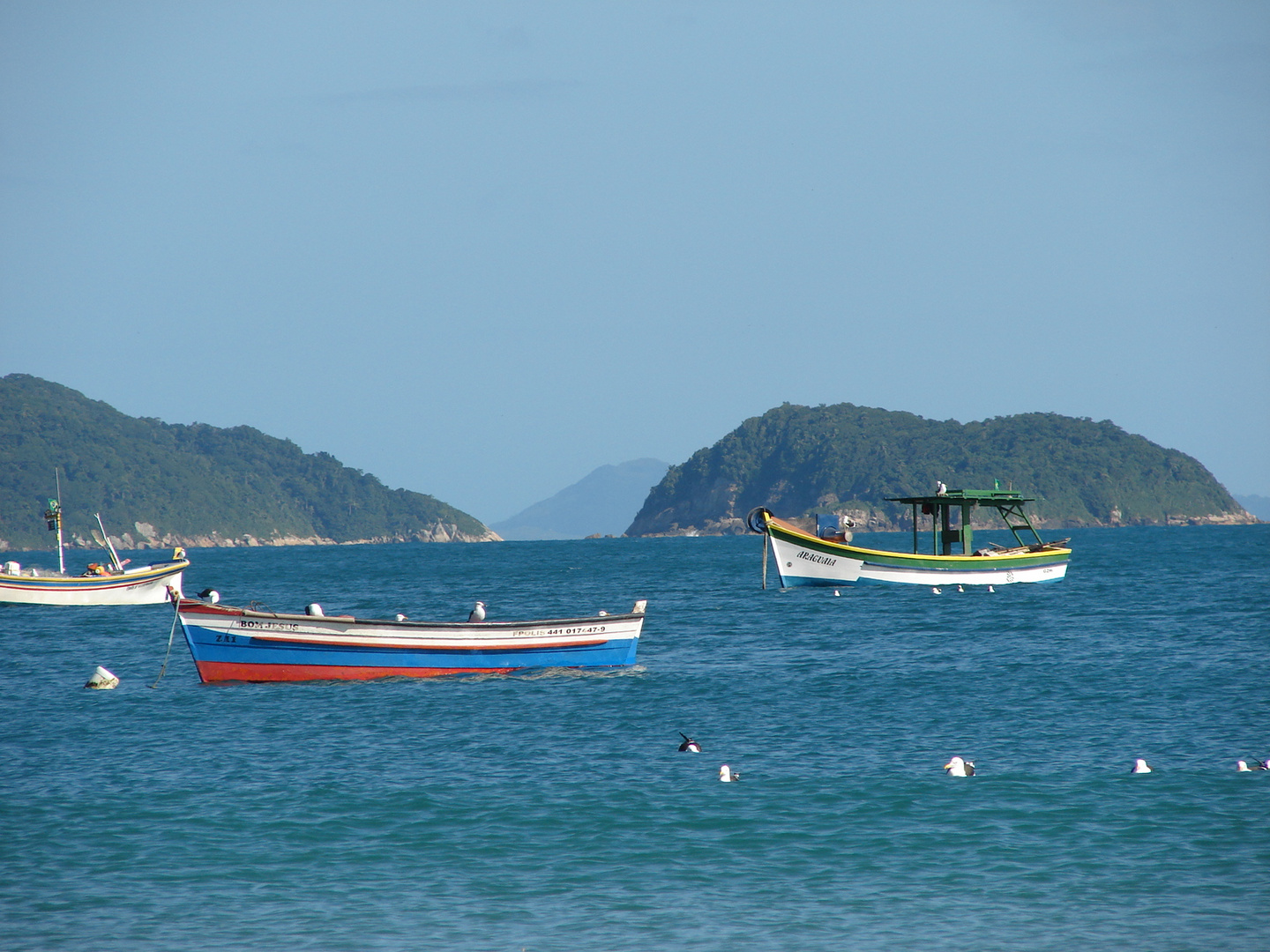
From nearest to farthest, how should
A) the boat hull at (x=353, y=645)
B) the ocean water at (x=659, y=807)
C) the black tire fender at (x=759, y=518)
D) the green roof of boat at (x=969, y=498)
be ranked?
the ocean water at (x=659, y=807) < the boat hull at (x=353, y=645) < the black tire fender at (x=759, y=518) < the green roof of boat at (x=969, y=498)

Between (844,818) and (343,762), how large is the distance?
9274 mm

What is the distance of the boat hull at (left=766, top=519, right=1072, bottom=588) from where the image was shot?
60.0 metres

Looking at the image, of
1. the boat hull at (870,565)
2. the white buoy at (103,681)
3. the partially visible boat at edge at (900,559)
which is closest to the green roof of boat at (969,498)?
the partially visible boat at edge at (900,559)

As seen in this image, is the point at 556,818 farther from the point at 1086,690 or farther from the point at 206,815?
the point at 1086,690

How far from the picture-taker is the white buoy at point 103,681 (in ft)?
107

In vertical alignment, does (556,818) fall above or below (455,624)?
below

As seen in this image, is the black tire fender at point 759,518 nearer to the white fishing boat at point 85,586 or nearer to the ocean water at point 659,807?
the ocean water at point 659,807

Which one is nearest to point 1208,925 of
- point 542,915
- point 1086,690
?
point 542,915

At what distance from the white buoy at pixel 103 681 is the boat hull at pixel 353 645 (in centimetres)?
259

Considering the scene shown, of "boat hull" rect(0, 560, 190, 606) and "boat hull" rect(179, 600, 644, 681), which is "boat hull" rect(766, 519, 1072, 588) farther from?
"boat hull" rect(0, 560, 190, 606)

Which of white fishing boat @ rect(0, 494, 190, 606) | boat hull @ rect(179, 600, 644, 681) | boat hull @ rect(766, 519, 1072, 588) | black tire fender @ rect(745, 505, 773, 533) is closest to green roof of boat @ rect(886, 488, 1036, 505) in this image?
boat hull @ rect(766, 519, 1072, 588)

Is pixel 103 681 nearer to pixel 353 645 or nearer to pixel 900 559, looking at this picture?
pixel 353 645

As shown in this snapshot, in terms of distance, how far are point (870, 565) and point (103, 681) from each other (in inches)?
1476

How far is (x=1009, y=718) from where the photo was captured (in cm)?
2595
